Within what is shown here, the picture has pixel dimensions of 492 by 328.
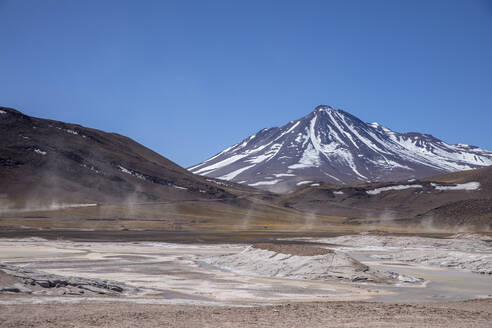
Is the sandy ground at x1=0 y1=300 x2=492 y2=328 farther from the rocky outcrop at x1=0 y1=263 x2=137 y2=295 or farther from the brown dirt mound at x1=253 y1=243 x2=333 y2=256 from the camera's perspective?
the brown dirt mound at x1=253 y1=243 x2=333 y2=256

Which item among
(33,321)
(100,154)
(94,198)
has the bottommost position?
(33,321)

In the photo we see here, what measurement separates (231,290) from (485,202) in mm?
91872

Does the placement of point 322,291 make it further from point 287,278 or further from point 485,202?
point 485,202

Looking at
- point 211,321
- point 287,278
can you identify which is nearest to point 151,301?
point 211,321


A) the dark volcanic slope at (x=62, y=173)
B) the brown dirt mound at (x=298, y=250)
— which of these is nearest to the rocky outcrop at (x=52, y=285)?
the brown dirt mound at (x=298, y=250)

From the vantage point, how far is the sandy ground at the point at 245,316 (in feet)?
50.1

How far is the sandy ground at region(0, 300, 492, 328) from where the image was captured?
1527cm

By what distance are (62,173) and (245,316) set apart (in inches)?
6411

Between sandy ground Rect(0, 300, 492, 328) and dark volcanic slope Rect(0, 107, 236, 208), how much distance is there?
13026 cm

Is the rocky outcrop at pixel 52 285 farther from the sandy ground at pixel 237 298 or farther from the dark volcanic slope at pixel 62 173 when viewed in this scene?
the dark volcanic slope at pixel 62 173

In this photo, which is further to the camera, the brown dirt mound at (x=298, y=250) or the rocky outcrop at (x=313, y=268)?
the brown dirt mound at (x=298, y=250)

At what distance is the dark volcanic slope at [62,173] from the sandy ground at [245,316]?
427 feet

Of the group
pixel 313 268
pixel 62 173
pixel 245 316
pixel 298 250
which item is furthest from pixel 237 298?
pixel 62 173

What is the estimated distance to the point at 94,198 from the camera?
159 m
